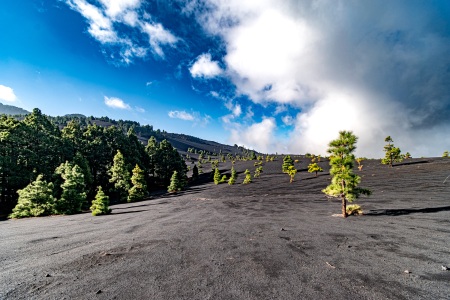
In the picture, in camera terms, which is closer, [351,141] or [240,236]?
[240,236]

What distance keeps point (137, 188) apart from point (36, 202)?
1527 cm

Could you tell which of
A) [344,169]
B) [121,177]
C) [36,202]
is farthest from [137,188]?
[344,169]

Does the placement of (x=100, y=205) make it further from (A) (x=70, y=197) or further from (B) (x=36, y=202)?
(B) (x=36, y=202)

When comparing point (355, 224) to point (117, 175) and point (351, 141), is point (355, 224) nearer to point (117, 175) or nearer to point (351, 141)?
point (351, 141)

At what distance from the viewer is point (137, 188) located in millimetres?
40281

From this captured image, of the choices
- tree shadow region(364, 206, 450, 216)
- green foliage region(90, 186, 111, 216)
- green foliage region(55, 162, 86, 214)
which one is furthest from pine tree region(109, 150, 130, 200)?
tree shadow region(364, 206, 450, 216)

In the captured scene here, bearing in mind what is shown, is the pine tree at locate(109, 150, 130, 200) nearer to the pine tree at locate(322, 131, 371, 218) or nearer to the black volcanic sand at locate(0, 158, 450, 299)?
the black volcanic sand at locate(0, 158, 450, 299)

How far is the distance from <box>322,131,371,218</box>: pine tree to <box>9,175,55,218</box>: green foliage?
32.0 metres

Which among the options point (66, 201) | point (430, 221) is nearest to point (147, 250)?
point (430, 221)

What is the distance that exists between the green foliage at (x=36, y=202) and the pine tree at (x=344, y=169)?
3205 cm

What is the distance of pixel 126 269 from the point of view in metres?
8.26

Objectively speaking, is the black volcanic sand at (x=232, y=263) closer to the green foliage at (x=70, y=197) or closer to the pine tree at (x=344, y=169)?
the pine tree at (x=344, y=169)

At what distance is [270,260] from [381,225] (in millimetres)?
11458

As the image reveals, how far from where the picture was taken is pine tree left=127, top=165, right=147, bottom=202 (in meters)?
39.2
